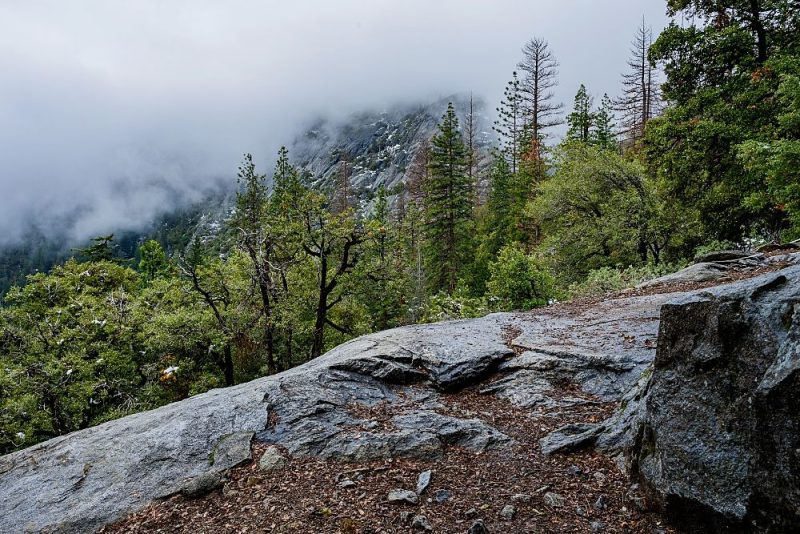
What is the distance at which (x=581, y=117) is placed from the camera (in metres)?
37.0

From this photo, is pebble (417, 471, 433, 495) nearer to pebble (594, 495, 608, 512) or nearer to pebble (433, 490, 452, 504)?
pebble (433, 490, 452, 504)

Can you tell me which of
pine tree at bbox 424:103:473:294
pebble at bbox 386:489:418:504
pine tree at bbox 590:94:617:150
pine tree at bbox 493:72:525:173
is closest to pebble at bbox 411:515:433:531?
pebble at bbox 386:489:418:504

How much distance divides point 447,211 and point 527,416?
27.0 meters

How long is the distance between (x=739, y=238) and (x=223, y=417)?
17.0 metres

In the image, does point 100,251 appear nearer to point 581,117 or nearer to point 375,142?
point 581,117

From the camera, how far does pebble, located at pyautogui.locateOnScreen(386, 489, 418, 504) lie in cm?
439

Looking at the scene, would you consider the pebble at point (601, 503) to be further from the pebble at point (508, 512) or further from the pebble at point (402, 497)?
the pebble at point (402, 497)

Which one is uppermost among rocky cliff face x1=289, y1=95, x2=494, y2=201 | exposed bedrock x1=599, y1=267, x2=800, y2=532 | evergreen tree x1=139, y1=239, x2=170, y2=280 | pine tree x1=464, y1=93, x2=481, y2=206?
rocky cliff face x1=289, y1=95, x2=494, y2=201

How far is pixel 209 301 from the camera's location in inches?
691

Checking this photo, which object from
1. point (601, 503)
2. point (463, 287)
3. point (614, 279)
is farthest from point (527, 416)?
point (463, 287)

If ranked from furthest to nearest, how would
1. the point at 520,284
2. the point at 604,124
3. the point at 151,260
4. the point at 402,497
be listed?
the point at 151,260 < the point at 604,124 < the point at 520,284 < the point at 402,497

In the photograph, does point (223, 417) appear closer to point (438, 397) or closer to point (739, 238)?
point (438, 397)

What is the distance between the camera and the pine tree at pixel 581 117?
36.9m

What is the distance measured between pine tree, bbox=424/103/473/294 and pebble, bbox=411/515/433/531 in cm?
2804
